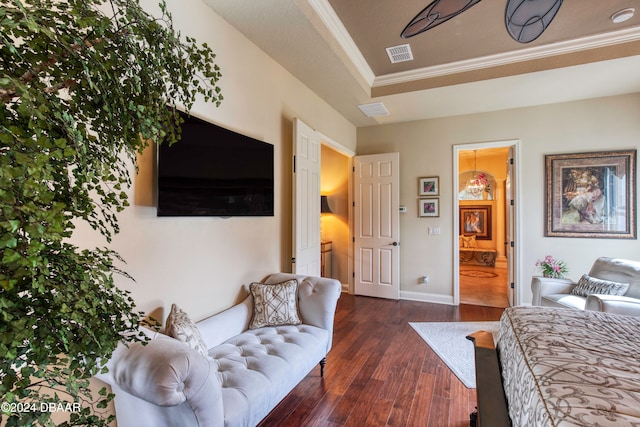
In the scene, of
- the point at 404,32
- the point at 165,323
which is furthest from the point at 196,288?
the point at 404,32

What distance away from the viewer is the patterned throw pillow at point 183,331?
1.61 m

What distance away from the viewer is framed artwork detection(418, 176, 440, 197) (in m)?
4.66

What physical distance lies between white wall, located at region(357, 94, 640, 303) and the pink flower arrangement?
3.5 inches

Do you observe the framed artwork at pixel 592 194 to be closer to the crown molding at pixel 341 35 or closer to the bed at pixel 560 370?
the crown molding at pixel 341 35

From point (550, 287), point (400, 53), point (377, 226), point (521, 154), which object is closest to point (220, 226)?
point (400, 53)

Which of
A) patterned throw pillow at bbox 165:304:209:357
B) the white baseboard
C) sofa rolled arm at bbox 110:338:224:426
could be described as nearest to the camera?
sofa rolled arm at bbox 110:338:224:426

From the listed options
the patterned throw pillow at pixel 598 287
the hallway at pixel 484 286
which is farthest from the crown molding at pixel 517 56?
the hallway at pixel 484 286

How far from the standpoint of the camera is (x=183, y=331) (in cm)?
164

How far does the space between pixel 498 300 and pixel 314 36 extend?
15.2 feet

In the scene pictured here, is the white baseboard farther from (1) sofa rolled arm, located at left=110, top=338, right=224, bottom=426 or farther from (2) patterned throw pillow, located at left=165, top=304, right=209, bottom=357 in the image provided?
(1) sofa rolled arm, located at left=110, top=338, right=224, bottom=426

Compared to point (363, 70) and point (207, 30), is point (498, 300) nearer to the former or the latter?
point (363, 70)

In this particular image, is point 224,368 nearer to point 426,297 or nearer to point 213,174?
point 213,174

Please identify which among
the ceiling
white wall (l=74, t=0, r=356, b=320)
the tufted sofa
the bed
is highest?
the ceiling

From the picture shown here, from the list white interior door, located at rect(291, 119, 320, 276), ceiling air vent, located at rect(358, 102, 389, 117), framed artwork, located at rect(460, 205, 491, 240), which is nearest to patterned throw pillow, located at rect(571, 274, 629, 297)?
white interior door, located at rect(291, 119, 320, 276)
